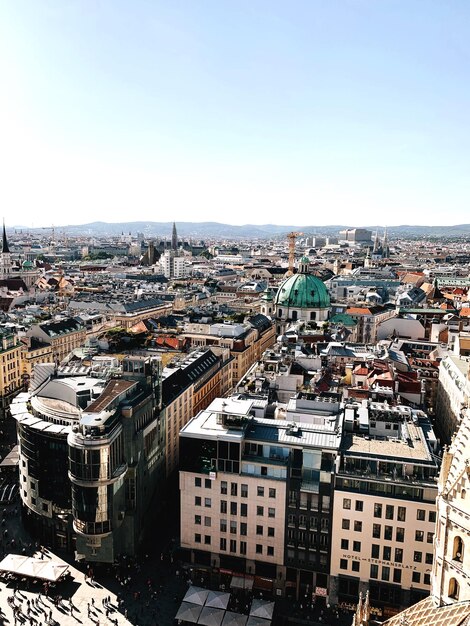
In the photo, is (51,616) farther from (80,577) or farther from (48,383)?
(48,383)

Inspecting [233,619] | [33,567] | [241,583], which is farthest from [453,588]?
[33,567]

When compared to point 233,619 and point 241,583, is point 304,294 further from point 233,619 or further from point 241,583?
point 233,619

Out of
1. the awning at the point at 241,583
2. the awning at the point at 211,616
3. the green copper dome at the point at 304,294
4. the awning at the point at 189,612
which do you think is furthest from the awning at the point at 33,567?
the green copper dome at the point at 304,294

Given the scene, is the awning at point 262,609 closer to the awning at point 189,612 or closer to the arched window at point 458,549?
the awning at point 189,612

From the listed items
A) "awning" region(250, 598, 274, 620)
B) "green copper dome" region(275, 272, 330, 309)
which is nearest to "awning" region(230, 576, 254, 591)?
"awning" region(250, 598, 274, 620)

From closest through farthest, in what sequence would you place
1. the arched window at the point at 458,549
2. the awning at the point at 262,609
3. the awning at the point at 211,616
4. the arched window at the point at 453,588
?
1. the arched window at the point at 458,549
2. the arched window at the point at 453,588
3. the awning at the point at 211,616
4. the awning at the point at 262,609

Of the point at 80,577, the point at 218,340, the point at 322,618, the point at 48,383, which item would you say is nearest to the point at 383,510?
the point at 322,618
